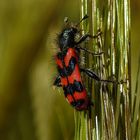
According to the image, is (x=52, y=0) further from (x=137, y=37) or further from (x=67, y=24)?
(x=137, y=37)

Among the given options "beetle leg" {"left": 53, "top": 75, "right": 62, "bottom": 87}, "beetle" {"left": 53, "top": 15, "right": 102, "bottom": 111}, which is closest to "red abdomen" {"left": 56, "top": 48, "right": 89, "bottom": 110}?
"beetle" {"left": 53, "top": 15, "right": 102, "bottom": 111}

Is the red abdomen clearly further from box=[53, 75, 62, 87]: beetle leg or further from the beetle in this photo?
box=[53, 75, 62, 87]: beetle leg

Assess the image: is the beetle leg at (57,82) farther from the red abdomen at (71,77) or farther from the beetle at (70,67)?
the red abdomen at (71,77)

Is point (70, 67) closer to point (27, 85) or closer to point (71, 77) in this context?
point (71, 77)

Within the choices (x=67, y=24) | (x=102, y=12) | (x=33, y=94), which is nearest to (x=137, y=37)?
(x=67, y=24)

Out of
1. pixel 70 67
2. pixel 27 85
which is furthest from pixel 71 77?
pixel 27 85

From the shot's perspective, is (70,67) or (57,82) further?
(57,82)

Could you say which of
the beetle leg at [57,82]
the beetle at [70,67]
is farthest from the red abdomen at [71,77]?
the beetle leg at [57,82]
